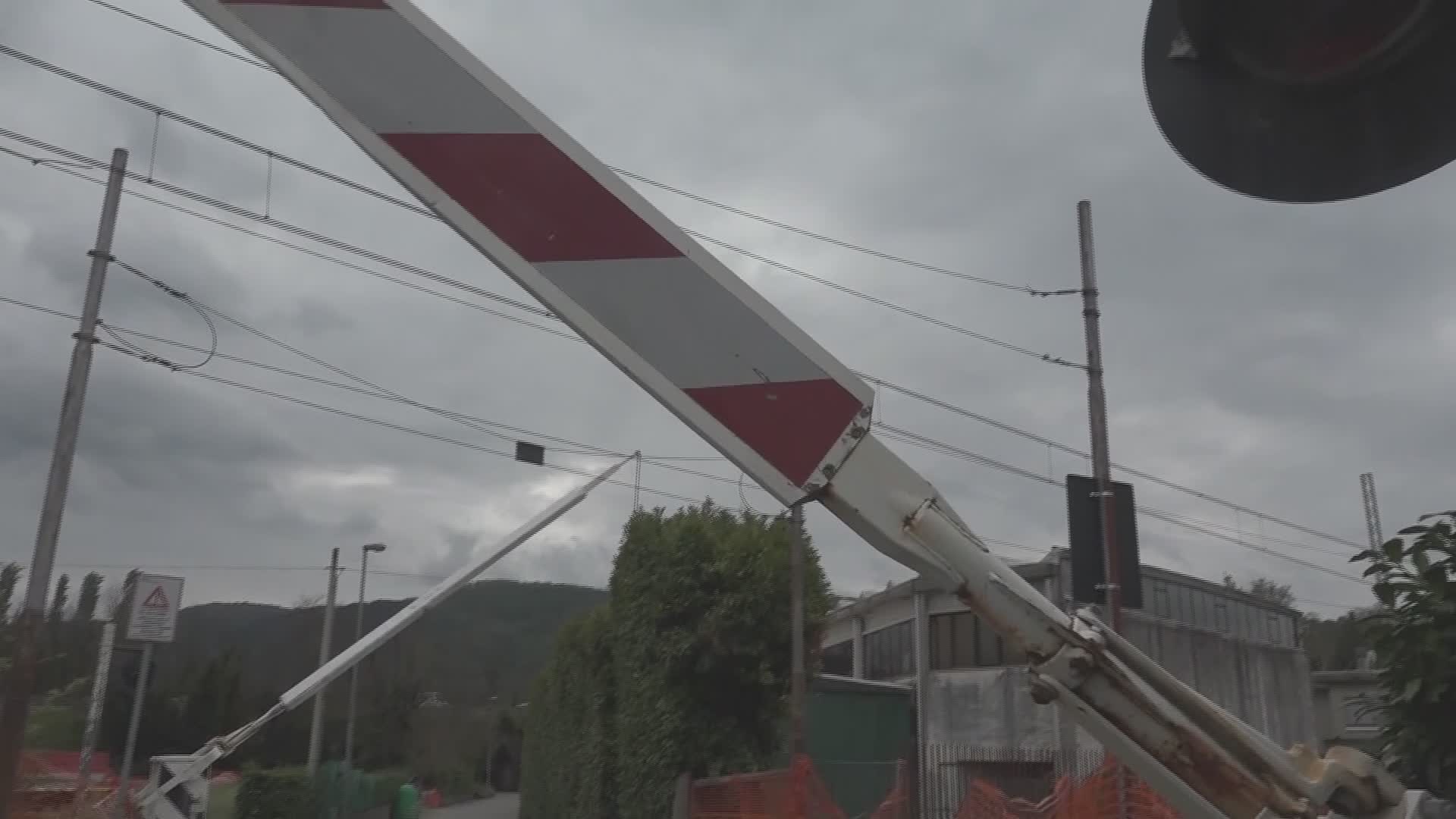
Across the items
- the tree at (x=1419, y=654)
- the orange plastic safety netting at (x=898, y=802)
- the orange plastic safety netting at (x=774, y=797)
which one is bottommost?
the orange plastic safety netting at (x=898, y=802)

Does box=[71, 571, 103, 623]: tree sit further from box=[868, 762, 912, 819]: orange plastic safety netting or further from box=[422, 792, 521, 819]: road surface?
box=[422, 792, 521, 819]: road surface

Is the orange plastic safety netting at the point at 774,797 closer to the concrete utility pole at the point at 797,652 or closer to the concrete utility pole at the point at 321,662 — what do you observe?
the concrete utility pole at the point at 797,652

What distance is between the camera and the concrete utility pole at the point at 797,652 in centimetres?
1046

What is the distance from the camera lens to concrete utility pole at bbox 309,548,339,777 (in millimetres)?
23984

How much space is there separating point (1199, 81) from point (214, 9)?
6.66 feet

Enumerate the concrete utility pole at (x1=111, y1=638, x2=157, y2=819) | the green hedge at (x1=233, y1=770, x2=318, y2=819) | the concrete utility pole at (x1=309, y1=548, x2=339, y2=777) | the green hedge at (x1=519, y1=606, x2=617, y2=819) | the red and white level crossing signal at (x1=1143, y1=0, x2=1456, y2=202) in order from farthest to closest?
1. the concrete utility pole at (x1=309, y1=548, x2=339, y2=777)
2. the green hedge at (x1=233, y1=770, x2=318, y2=819)
3. the green hedge at (x1=519, y1=606, x2=617, y2=819)
4. the concrete utility pole at (x1=111, y1=638, x2=157, y2=819)
5. the red and white level crossing signal at (x1=1143, y1=0, x2=1456, y2=202)

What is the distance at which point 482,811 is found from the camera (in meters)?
38.6

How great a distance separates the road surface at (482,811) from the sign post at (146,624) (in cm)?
2621

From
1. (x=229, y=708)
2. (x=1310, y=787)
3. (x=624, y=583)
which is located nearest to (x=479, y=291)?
(x=624, y=583)

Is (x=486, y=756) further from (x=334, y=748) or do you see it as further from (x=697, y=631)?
(x=697, y=631)

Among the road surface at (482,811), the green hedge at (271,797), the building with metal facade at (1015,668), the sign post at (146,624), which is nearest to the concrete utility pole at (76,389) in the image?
the sign post at (146,624)

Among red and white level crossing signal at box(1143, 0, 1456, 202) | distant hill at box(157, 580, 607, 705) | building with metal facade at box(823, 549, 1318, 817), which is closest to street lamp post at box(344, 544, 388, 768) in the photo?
distant hill at box(157, 580, 607, 705)

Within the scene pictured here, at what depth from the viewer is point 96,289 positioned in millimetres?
11734

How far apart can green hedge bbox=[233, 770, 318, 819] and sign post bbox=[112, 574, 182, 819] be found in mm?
12301
